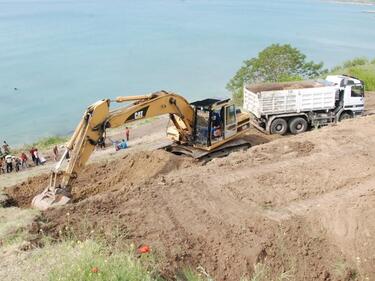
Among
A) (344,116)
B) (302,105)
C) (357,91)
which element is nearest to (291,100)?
(302,105)

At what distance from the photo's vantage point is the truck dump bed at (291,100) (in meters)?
19.9

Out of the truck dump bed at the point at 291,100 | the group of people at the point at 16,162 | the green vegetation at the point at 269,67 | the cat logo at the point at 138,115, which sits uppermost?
the cat logo at the point at 138,115

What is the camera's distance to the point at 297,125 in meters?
20.5

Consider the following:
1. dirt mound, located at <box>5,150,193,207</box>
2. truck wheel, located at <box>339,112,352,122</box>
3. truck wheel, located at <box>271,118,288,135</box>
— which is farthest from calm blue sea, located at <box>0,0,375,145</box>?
truck wheel, located at <box>339,112,352,122</box>

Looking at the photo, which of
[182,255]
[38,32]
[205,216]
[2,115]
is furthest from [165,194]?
[38,32]

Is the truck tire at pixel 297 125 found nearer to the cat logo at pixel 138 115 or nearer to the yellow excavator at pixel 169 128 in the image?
the yellow excavator at pixel 169 128

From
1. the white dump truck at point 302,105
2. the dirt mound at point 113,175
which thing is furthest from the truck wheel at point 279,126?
the dirt mound at point 113,175

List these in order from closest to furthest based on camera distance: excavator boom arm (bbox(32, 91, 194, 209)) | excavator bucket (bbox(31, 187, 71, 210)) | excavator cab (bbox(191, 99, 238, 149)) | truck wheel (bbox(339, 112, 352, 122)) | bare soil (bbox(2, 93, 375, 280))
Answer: bare soil (bbox(2, 93, 375, 280)) < excavator bucket (bbox(31, 187, 71, 210)) < excavator boom arm (bbox(32, 91, 194, 209)) < excavator cab (bbox(191, 99, 238, 149)) < truck wheel (bbox(339, 112, 352, 122))

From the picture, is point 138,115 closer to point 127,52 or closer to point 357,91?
point 357,91

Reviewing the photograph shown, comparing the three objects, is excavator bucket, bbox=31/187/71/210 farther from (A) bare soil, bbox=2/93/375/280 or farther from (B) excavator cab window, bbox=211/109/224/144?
(B) excavator cab window, bbox=211/109/224/144

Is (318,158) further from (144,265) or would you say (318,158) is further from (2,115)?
(2,115)

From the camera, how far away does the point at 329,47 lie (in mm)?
66750

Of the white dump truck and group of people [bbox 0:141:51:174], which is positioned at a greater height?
the white dump truck

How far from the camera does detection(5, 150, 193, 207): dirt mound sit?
48.1 feet
